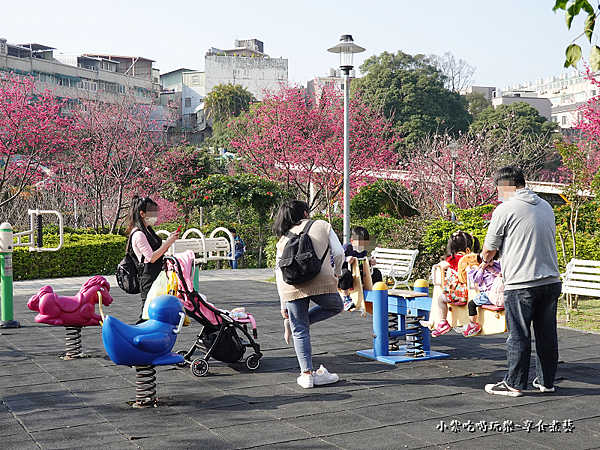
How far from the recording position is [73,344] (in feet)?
21.2

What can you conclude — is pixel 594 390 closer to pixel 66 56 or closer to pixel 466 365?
pixel 466 365

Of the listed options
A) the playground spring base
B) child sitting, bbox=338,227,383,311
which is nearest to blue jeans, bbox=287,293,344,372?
child sitting, bbox=338,227,383,311

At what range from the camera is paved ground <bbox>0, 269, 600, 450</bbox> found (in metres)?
4.03

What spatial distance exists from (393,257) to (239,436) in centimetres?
767

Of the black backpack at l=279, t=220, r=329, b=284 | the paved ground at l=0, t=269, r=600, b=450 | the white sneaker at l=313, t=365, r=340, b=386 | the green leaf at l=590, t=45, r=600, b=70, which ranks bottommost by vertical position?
the paved ground at l=0, t=269, r=600, b=450

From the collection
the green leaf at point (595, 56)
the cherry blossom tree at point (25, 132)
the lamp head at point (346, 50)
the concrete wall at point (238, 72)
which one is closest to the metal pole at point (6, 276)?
the lamp head at point (346, 50)

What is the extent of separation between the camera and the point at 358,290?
631 centimetres

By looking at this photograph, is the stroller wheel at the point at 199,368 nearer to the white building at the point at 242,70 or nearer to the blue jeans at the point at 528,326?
the blue jeans at the point at 528,326

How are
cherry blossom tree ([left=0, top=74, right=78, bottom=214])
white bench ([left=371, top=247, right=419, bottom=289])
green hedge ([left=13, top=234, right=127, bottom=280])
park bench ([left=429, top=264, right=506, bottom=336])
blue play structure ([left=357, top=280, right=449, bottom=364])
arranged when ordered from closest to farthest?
park bench ([left=429, top=264, right=506, bottom=336])
blue play structure ([left=357, top=280, right=449, bottom=364])
white bench ([left=371, top=247, right=419, bottom=289])
green hedge ([left=13, top=234, right=127, bottom=280])
cherry blossom tree ([left=0, top=74, right=78, bottom=214])

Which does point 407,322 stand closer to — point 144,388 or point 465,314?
point 465,314

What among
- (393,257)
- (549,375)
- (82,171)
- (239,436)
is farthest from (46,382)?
(82,171)

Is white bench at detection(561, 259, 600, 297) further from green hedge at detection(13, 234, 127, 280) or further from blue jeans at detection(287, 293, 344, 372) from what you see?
green hedge at detection(13, 234, 127, 280)

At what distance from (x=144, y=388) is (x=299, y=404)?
115cm

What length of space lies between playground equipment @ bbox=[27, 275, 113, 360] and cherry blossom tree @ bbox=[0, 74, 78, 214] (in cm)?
1155
